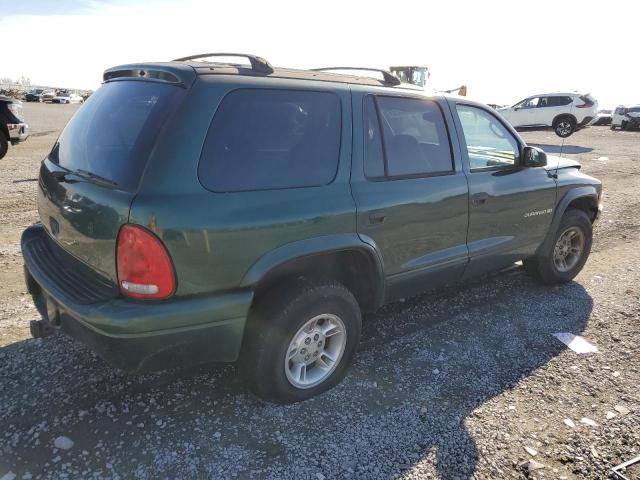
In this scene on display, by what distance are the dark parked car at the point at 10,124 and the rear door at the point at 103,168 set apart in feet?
27.7

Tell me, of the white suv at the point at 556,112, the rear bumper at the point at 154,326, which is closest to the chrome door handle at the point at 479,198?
the rear bumper at the point at 154,326

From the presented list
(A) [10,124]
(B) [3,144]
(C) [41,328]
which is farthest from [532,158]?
(B) [3,144]

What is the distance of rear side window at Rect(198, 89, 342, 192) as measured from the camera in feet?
7.87

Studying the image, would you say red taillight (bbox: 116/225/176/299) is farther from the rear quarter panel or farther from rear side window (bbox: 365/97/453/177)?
rear side window (bbox: 365/97/453/177)

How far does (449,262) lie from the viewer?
3.58 m

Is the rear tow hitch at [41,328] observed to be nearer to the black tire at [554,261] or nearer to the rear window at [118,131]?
the rear window at [118,131]

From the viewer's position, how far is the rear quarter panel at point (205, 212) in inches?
87.8

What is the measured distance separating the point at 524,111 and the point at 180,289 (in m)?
22.2

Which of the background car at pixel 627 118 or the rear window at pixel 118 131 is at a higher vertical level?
the background car at pixel 627 118

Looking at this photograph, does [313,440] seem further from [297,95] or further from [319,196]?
[297,95]

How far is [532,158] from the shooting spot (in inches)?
157

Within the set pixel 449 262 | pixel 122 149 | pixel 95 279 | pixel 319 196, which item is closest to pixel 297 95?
pixel 319 196

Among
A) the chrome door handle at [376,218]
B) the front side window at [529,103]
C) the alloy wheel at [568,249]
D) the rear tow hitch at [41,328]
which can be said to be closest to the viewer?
the rear tow hitch at [41,328]

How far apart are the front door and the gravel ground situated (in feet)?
2.02
